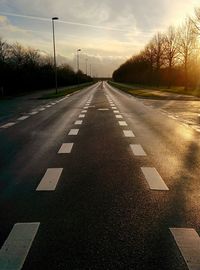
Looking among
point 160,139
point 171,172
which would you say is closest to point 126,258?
point 171,172

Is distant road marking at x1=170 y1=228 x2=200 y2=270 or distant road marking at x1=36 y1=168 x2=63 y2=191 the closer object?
distant road marking at x1=170 y1=228 x2=200 y2=270

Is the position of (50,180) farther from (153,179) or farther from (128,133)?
(128,133)

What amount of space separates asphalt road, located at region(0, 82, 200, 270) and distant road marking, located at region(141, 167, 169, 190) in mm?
61

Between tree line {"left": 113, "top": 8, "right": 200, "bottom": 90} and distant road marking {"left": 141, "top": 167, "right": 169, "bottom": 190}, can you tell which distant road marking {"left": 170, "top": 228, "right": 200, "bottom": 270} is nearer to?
distant road marking {"left": 141, "top": 167, "right": 169, "bottom": 190}

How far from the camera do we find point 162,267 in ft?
10.8

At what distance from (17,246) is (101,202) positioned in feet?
5.19

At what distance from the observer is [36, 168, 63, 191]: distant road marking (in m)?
5.68

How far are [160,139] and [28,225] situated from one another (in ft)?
22.0

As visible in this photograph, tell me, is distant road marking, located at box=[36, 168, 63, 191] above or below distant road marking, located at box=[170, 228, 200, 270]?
below

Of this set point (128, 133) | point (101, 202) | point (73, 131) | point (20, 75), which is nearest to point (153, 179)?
point (101, 202)

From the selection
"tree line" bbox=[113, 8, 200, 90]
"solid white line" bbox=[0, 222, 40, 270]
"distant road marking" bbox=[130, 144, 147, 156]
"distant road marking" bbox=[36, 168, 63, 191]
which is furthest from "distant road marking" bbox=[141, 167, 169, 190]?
"tree line" bbox=[113, 8, 200, 90]

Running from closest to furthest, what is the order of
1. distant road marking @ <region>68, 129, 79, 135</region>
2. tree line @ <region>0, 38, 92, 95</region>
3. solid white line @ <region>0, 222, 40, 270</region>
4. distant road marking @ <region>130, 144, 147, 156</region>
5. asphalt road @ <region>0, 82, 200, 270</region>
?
solid white line @ <region>0, 222, 40, 270</region> < asphalt road @ <region>0, 82, 200, 270</region> < distant road marking @ <region>130, 144, 147, 156</region> < distant road marking @ <region>68, 129, 79, 135</region> < tree line @ <region>0, 38, 92, 95</region>

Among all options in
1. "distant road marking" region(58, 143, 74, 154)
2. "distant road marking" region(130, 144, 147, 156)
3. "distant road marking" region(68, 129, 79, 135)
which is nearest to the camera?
"distant road marking" region(130, 144, 147, 156)

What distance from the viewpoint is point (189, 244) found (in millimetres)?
3752
